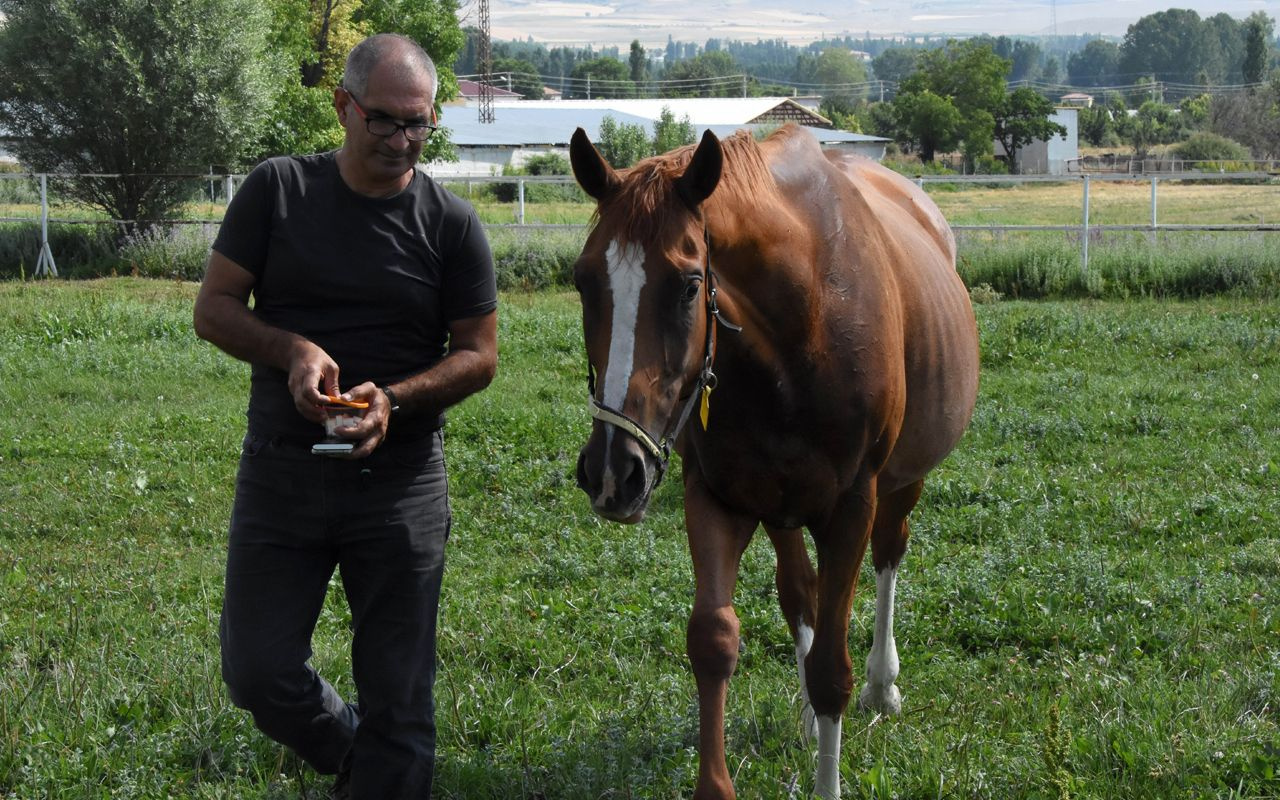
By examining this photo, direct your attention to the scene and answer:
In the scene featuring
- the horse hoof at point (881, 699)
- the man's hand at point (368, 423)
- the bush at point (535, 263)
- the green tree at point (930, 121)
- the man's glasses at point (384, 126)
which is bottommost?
the horse hoof at point (881, 699)

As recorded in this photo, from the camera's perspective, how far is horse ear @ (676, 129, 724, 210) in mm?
3275

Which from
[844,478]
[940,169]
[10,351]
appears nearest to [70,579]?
[844,478]

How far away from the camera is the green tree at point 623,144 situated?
1764 inches

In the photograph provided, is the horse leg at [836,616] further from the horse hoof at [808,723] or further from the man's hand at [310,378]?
the man's hand at [310,378]

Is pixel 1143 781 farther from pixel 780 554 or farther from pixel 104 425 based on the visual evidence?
pixel 104 425

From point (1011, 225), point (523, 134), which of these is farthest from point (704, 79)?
point (1011, 225)

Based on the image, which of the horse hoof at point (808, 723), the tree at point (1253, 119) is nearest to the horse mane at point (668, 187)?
the horse hoof at point (808, 723)

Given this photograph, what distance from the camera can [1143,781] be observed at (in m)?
3.73

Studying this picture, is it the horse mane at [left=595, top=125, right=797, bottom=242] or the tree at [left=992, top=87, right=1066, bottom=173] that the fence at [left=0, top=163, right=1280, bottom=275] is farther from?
the tree at [left=992, top=87, right=1066, bottom=173]

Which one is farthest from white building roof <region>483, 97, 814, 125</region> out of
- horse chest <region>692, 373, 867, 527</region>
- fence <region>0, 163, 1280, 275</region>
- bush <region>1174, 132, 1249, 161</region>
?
horse chest <region>692, 373, 867, 527</region>

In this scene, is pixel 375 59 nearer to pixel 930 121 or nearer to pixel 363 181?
pixel 363 181

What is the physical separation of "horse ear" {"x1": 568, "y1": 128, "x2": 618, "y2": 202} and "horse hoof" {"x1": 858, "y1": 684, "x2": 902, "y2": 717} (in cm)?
239

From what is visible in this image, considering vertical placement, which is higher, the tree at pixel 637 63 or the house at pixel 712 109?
the tree at pixel 637 63

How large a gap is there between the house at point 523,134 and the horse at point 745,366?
51973 millimetres
